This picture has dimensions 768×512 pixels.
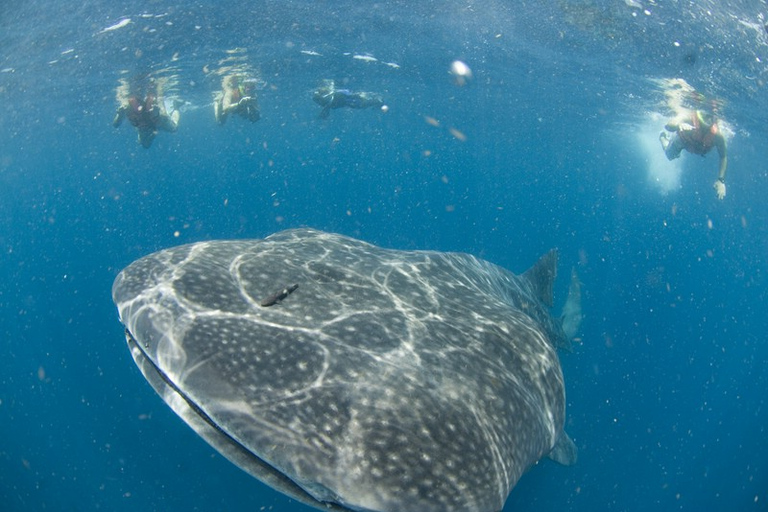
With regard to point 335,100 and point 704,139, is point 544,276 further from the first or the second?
point 335,100

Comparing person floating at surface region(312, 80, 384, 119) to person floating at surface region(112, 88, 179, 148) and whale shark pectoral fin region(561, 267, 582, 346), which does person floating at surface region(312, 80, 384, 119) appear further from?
whale shark pectoral fin region(561, 267, 582, 346)

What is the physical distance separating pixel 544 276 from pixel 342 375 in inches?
224

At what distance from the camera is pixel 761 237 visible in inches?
3246

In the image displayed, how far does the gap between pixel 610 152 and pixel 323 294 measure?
54.4 metres

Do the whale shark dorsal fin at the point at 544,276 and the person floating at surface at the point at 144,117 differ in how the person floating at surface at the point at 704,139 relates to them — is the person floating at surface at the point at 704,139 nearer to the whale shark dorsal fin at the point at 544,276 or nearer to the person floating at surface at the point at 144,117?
the whale shark dorsal fin at the point at 544,276

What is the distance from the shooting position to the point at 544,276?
7508 millimetres

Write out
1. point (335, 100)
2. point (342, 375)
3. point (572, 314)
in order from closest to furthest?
point (342, 375)
point (572, 314)
point (335, 100)

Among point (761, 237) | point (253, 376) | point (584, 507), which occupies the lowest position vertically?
point (761, 237)

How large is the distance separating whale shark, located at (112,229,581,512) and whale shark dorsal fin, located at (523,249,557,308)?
3666 millimetres

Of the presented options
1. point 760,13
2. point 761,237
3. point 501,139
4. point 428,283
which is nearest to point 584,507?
point 428,283

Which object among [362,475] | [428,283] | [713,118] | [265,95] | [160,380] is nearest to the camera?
[362,475]

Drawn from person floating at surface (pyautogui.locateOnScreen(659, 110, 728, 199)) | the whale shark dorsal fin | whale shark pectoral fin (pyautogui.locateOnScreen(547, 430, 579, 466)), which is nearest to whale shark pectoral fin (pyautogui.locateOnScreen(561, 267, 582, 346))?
the whale shark dorsal fin

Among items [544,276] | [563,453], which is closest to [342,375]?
[563,453]

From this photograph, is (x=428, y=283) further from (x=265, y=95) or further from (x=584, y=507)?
(x=265, y=95)
